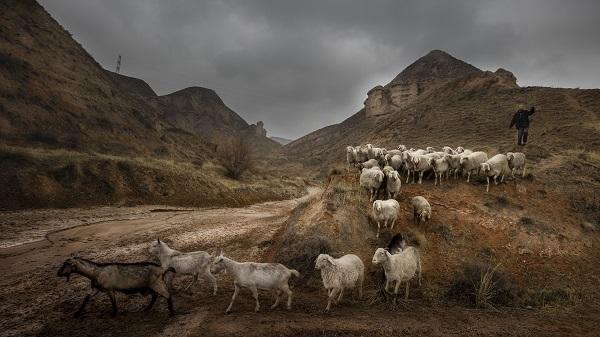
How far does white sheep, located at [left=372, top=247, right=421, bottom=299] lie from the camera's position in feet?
27.2

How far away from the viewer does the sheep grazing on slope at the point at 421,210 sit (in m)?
11.6

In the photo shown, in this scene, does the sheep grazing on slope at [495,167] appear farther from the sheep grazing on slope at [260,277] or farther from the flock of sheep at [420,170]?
the sheep grazing on slope at [260,277]

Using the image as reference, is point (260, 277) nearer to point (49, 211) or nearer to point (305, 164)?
point (49, 211)

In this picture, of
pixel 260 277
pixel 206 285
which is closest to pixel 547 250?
pixel 260 277

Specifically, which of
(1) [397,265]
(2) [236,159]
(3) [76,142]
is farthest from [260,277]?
(2) [236,159]

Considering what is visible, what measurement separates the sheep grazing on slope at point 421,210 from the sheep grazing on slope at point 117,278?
864 cm

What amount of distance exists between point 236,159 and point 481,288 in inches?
1509

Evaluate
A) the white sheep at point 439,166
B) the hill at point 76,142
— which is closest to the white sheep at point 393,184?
the white sheep at point 439,166

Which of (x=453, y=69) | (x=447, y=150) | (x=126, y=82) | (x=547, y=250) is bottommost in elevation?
(x=547, y=250)

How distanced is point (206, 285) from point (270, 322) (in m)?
3.26

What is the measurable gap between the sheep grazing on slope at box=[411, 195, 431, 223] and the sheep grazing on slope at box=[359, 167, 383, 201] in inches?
67.8

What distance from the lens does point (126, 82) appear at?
107 meters

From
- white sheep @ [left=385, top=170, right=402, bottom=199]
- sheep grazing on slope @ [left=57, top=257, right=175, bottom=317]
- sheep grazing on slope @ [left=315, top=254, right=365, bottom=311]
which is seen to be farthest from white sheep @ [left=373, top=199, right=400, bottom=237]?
sheep grazing on slope @ [left=57, top=257, right=175, bottom=317]

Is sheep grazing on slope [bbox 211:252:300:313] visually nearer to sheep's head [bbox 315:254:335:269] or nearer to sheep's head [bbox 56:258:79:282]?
sheep's head [bbox 315:254:335:269]
